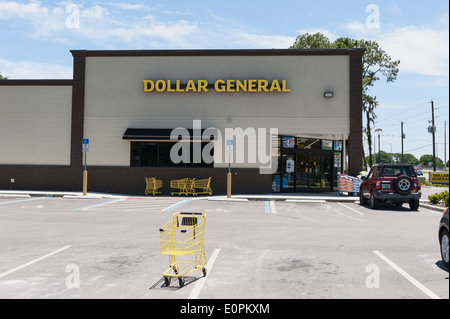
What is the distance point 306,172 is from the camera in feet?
83.0

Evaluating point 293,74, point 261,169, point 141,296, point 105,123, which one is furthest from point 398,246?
point 105,123

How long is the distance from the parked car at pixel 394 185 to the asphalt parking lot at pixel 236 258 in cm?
226

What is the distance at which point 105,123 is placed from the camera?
2470 centimetres

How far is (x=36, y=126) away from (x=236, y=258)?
70.4 feet

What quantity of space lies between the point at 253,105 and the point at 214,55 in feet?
12.6

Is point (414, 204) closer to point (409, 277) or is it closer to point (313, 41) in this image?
point (409, 277)

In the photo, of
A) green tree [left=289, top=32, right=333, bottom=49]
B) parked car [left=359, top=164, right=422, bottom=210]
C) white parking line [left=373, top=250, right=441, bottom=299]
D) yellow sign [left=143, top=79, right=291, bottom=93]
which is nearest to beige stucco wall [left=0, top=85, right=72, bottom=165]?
yellow sign [left=143, top=79, right=291, bottom=93]

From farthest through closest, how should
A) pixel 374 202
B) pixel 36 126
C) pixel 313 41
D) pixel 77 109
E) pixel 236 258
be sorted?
pixel 313 41, pixel 36 126, pixel 77 109, pixel 374 202, pixel 236 258

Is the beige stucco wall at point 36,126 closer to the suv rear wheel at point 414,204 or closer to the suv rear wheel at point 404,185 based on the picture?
the suv rear wheel at point 404,185

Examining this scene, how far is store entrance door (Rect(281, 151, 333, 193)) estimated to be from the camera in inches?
981

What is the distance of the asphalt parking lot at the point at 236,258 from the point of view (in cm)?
555

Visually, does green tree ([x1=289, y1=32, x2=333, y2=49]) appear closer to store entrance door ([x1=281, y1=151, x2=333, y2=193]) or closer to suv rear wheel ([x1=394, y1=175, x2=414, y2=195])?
store entrance door ([x1=281, y1=151, x2=333, y2=193])

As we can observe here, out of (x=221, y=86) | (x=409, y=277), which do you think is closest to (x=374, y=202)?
(x=409, y=277)
